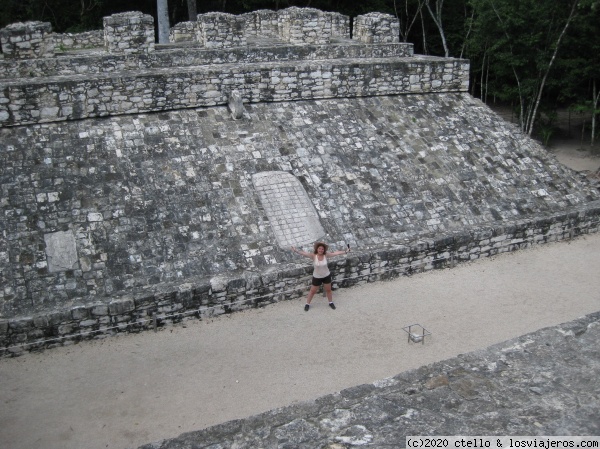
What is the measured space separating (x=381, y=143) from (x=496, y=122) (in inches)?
120

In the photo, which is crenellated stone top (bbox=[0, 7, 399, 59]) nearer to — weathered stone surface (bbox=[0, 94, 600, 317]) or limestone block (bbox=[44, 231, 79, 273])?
weathered stone surface (bbox=[0, 94, 600, 317])

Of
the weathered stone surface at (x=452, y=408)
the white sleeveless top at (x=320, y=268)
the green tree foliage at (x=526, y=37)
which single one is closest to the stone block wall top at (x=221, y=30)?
the white sleeveless top at (x=320, y=268)

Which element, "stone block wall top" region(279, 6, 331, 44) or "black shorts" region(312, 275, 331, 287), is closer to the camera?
"black shorts" region(312, 275, 331, 287)

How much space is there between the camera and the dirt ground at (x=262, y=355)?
6.60 m

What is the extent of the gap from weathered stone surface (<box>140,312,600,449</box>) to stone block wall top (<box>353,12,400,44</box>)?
12.8 meters

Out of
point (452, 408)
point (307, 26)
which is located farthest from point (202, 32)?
point (452, 408)

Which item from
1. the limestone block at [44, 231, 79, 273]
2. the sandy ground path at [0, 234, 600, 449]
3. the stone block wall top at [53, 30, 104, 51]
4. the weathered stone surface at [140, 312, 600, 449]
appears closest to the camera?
the weathered stone surface at [140, 312, 600, 449]

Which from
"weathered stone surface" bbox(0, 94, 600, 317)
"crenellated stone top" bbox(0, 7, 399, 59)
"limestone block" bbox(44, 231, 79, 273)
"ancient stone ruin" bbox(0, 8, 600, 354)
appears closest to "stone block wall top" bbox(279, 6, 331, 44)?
"crenellated stone top" bbox(0, 7, 399, 59)

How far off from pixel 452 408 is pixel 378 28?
534 inches

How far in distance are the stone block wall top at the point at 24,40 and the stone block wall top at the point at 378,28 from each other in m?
8.06

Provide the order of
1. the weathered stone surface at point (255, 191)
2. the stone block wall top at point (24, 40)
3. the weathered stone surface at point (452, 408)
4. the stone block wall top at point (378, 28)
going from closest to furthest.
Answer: the weathered stone surface at point (452, 408) → the weathered stone surface at point (255, 191) → the stone block wall top at point (24, 40) → the stone block wall top at point (378, 28)

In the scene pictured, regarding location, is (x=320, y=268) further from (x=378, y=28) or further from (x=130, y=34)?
(x=378, y=28)

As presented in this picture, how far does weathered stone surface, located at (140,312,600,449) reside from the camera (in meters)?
3.64

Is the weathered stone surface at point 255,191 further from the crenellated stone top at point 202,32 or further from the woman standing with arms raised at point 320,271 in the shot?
the crenellated stone top at point 202,32
